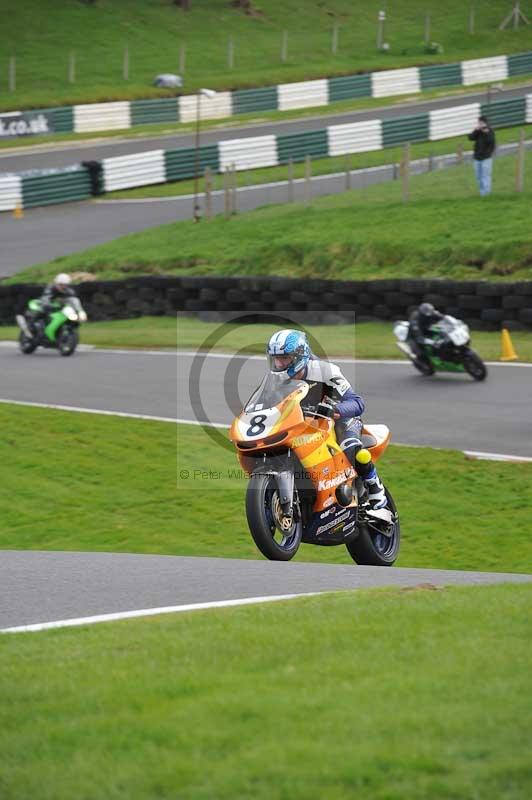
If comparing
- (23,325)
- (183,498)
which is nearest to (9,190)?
(23,325)

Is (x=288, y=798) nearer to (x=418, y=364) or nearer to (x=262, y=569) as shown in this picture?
(x=262, y=569)

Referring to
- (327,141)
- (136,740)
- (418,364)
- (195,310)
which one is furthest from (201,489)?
(327,141)

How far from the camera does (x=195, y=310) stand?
24.1m

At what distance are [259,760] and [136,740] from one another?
0.51 metres

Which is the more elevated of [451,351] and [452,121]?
[452,121]

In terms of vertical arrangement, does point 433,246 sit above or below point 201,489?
above

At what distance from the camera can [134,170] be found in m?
36.3

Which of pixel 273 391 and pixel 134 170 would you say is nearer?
pixel 273 391

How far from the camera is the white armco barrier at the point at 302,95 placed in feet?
152

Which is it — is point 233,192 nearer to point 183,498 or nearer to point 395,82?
point 183,498

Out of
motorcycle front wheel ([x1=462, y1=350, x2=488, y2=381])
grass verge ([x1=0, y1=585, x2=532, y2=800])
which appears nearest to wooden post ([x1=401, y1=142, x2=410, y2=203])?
motorcycle front wheel ([x1=462, y1=350, x2=488, y2=381])

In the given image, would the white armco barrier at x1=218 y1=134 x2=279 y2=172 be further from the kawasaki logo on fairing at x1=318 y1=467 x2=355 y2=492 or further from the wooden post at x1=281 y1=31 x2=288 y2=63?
the kawasaki logo on fairing at x1=318 y1=467 x2=355 y2=492

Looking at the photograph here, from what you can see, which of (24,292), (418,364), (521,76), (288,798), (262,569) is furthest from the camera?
(521,76)

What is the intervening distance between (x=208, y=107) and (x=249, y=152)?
9.39 metres
